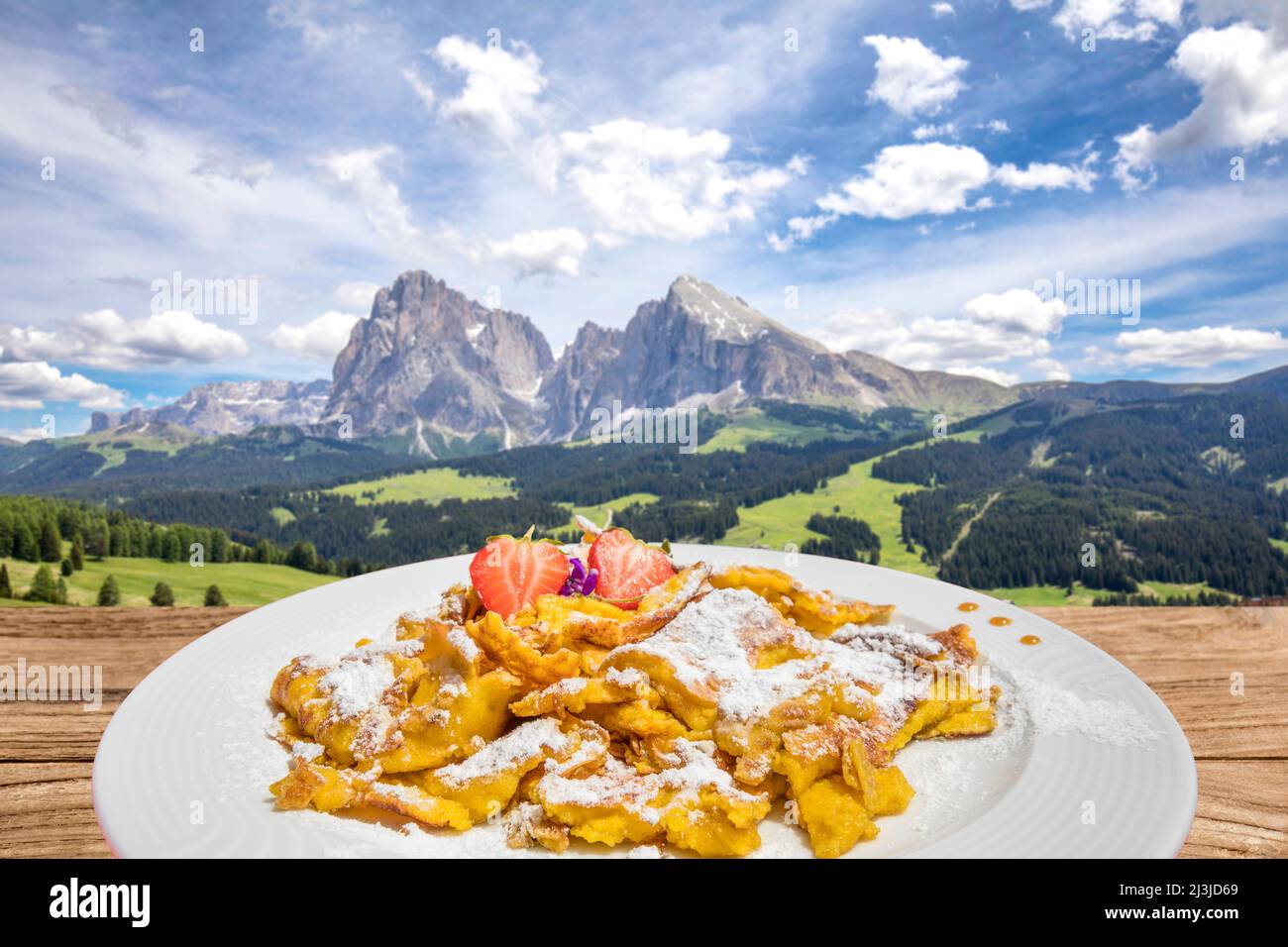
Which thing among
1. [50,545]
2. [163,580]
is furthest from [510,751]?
[50,545]

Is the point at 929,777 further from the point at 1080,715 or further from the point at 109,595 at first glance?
the point at 109,595

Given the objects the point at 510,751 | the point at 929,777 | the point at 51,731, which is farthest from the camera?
the point at 51,731

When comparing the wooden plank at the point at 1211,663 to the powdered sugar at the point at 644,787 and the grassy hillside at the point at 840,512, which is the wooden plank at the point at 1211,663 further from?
the grassy hillside at the point at 840,512

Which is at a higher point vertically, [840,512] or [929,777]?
[929,777]

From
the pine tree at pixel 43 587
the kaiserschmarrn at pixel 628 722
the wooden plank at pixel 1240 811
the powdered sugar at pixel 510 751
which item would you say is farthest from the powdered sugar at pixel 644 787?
the pine tree at pixel 43 587
